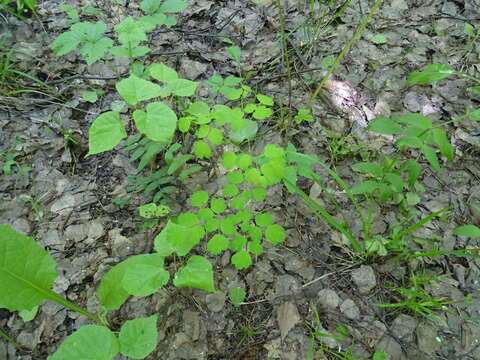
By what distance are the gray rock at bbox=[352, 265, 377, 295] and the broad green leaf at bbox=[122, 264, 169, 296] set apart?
2.94 feet

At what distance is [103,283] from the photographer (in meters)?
1.39

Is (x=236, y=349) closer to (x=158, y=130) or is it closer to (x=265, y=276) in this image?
(x=265, y=276)

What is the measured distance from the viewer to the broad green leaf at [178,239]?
1.35 m

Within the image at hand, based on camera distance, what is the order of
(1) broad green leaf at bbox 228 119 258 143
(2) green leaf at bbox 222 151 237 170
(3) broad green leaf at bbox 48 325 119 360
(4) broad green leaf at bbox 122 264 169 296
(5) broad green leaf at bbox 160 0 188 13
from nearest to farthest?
(3) broad green leaf at bbox 48 325 119 360, (4) broad green leaf at bbox 122 264 169 296, (2) green leaf at bbox 222 151 237 170, (1) broad green leaf at bbox 228 119 258 143, (5) broad green leaf at bbox 160 0 188 13

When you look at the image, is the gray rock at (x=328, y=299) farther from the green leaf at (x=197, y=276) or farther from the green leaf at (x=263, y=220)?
the green leaf at (x=197, y=276)

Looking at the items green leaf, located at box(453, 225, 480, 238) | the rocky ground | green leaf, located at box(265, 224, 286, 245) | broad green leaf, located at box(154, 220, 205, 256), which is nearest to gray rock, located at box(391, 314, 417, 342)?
the rocky ground

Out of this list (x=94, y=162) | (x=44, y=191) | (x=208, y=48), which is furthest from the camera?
(x=208, y=48)

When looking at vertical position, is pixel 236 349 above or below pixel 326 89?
below

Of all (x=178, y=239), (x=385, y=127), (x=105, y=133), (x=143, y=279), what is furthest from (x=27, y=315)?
(x=385, y=127)

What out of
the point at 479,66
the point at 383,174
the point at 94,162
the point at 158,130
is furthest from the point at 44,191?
the point at 479,66

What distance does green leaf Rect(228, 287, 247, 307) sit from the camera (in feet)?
5.01

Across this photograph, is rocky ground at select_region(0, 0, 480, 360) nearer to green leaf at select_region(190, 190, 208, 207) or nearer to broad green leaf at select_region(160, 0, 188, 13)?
green leaf at select_region(190, 190, 208, 207)

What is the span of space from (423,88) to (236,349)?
1928mm

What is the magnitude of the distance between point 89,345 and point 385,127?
151 cm
